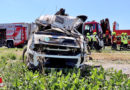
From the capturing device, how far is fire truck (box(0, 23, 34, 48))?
21.2 metres

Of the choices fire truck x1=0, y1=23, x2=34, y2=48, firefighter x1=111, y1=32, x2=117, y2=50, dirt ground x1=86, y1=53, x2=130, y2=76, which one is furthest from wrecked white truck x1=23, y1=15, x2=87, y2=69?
fire truck x1=0, y1=23, x2=34, y2=48

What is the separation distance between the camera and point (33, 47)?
18.3 feet

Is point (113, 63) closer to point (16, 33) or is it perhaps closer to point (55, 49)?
point (55, 49)

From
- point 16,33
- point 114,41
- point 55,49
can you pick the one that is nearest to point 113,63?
point 55,49

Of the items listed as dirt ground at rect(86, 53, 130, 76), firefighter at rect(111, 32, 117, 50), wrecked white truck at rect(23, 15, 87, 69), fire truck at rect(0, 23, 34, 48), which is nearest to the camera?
wrecked white truck at rect(23, 15, 87, 69)

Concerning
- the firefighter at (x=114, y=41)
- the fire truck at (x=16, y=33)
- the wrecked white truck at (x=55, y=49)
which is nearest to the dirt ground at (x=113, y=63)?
the wrecked white truck at (x=55, y=49)

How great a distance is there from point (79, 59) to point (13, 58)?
5069 mm

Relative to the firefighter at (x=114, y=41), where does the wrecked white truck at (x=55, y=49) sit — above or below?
above

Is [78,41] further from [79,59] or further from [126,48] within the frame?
[126,48]

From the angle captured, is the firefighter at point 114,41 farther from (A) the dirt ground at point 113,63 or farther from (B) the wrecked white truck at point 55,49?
(B) the wrecked white truck at point 55,49

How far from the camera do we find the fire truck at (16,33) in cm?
2116

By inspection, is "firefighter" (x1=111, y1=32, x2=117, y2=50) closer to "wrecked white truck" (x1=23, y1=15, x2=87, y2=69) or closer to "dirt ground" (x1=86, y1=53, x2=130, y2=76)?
"dirt ground" (x1=86, y1=53, x2=130, y2=76)

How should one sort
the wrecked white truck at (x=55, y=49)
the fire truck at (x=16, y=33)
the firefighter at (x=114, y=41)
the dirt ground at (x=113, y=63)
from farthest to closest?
the fire truck at (x=16, y=33) < the firefighter at (x=114, y=41) < the dirt ground at (x=113, y=63) < the wrecked white truck at (x=55, y=49)

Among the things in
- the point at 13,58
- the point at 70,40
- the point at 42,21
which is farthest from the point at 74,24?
the point at 13,58
